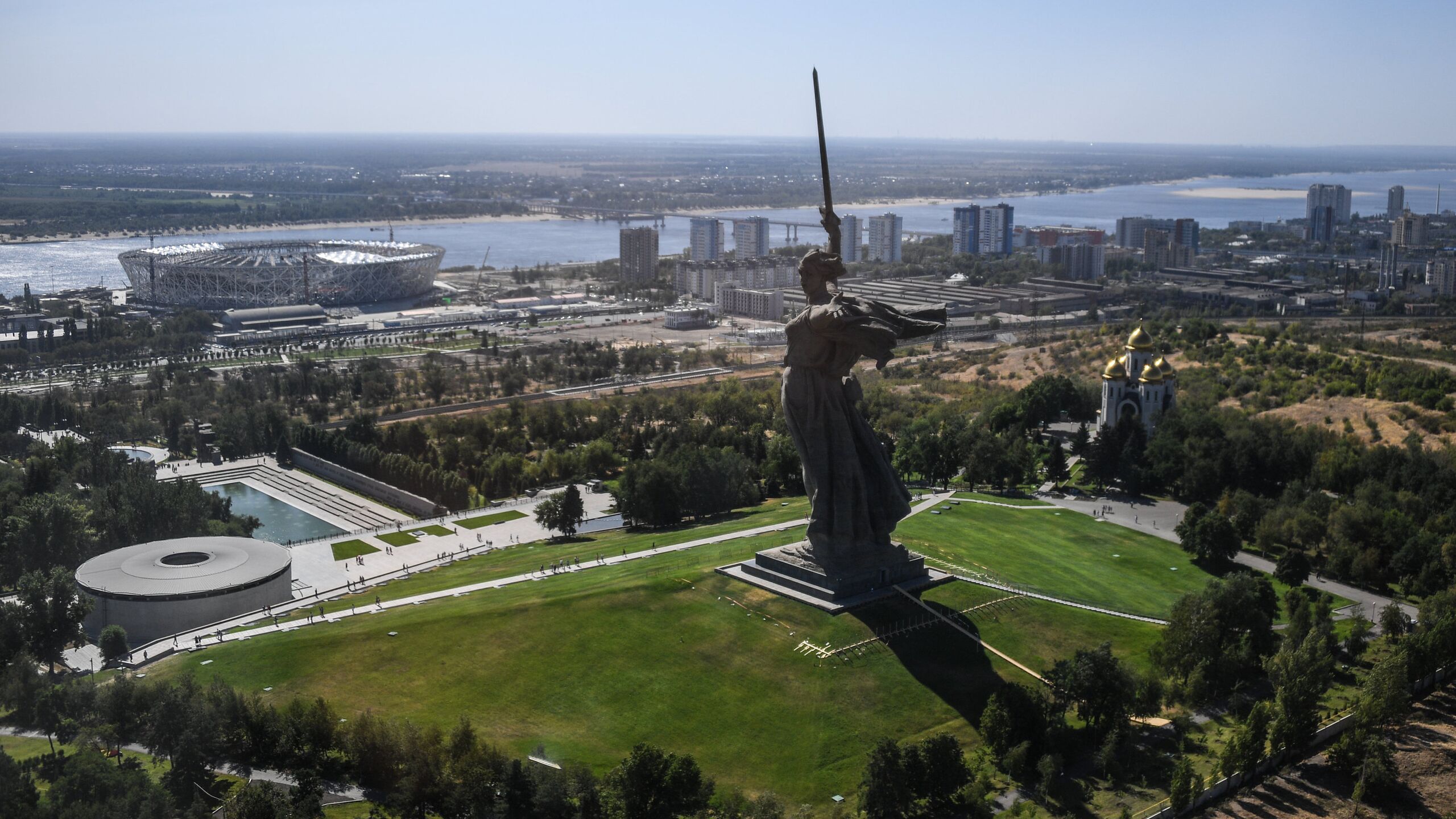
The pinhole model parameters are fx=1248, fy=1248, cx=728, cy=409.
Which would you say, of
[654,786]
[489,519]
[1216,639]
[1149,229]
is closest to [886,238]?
[1149,229]

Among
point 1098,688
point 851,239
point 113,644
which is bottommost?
point 113,644

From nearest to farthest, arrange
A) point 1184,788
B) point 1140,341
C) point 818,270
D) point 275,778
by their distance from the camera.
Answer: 1. point 1184,788
2. point 275,778
3. point 818,270
4. point 1140,341

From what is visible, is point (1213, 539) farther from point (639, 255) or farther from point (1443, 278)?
point (639, 255)

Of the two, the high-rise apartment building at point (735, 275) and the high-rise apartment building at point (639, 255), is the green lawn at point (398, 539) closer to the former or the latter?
the high-rise apartment building at point (735, 275)

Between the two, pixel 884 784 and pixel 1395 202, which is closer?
pixel 884 784

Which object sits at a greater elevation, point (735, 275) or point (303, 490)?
point (735, 275)

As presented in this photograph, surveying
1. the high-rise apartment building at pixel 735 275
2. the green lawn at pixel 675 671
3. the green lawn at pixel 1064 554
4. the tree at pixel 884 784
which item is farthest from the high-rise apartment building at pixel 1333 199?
the tree at pixel 884 784

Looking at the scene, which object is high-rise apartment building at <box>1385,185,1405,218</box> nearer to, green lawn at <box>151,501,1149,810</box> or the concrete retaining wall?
the concrete retaining wall

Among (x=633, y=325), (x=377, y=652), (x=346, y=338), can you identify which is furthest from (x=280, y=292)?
(x=377, y=652)
